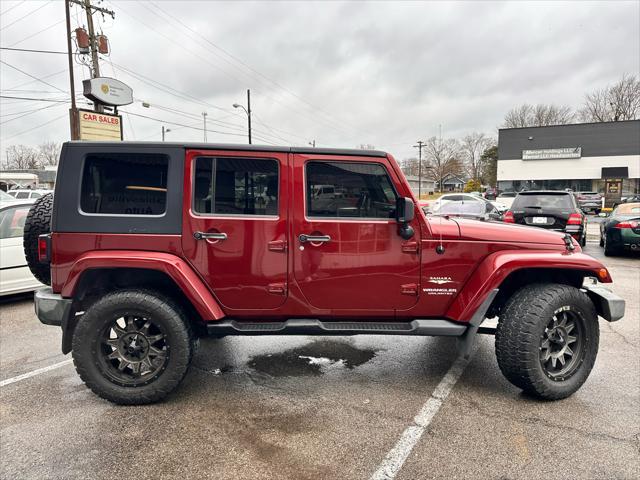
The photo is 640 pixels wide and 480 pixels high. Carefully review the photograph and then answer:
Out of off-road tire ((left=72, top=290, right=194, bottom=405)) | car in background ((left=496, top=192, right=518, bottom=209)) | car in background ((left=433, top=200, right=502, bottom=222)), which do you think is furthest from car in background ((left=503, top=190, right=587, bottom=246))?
car in background ((left=496, top=192, right=518, bottom=209))

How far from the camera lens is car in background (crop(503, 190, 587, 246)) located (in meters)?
8.91

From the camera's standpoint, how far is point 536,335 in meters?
3.00

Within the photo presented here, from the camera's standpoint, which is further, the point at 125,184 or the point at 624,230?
the point at 624,230

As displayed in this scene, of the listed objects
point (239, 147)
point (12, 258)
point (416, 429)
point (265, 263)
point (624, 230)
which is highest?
point (239, 147)

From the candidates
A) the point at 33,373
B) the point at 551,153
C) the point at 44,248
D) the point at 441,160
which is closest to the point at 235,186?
the point at 44,248

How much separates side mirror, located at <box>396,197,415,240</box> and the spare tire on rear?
294 centimetres

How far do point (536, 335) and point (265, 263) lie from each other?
6.94ft

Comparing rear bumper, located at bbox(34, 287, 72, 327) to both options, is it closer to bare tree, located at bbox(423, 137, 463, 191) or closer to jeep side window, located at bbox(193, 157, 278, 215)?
jeep side window, located at bbox(193, 157, 278, 215)

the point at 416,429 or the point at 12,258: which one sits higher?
the point at 12,258

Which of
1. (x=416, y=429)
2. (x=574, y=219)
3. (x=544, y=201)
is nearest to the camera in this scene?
(x=416, y=429)

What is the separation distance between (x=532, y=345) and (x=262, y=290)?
2087 millimetres

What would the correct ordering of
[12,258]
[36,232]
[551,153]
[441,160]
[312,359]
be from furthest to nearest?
[441,160]
[551,153]
[12,258]
[312,359]
[36,232]

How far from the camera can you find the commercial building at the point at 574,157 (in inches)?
1406

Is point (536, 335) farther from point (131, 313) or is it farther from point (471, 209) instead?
point (471, 209)
